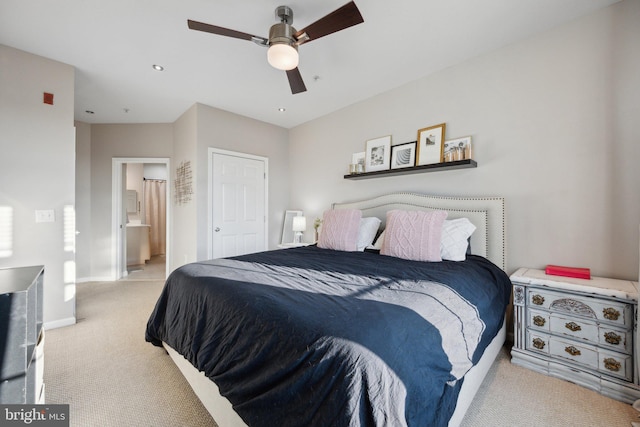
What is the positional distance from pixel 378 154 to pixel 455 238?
151 cm

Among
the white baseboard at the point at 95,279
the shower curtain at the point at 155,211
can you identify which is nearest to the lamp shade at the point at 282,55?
the white baseboard at the point at 95,279

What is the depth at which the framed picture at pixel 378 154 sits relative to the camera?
329 cm

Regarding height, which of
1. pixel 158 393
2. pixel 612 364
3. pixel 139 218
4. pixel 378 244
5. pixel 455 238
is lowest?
pixel 158 393

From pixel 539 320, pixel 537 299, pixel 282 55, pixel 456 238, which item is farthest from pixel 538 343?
pixel 282 55

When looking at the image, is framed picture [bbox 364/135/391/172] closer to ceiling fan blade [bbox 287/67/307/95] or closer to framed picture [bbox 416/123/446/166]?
framed picture [bbox 416/123/446/166]

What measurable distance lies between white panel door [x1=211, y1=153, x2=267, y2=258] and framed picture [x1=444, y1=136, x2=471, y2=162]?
9.40 ft

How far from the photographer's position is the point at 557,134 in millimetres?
2184

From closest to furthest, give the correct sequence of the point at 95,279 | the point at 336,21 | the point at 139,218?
the point at 336,21 → the point at 95,279 → the point at 139,218

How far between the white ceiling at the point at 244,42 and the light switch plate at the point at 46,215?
155 centimetres

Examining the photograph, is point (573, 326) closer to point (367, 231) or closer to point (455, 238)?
point (455, 238)

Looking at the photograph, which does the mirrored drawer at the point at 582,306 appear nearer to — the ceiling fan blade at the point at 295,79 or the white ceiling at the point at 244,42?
the white ceiling at the point at 244,42

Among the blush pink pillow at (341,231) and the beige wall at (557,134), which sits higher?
the beige wall at (557,134)

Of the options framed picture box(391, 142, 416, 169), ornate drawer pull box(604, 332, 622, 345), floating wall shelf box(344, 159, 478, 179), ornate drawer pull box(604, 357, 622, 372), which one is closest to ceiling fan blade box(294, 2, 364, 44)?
floating wall shelf box(344, 159, 478, 179)

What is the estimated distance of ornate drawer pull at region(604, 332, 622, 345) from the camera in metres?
1.66
